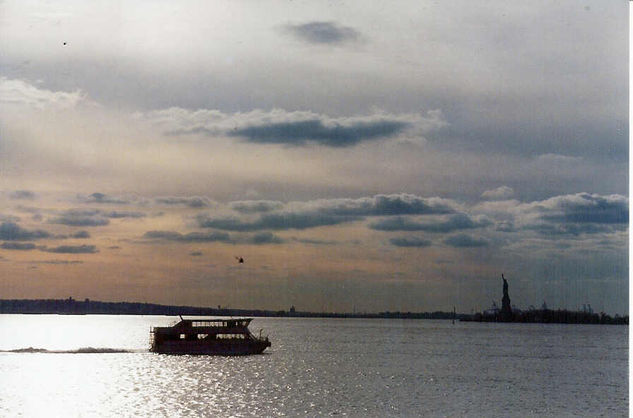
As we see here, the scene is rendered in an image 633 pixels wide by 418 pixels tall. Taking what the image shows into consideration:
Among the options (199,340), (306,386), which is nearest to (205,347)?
(199,340)

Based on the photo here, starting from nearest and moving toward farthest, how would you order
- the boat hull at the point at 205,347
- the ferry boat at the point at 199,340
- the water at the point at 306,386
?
1. the water at the point at 306,386
2. the boat hull at the point at 205,347
3. the ferry boat at the point at 199,340

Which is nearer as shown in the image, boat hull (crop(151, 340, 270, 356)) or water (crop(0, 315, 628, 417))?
water (crop(0, 315, 628, 417))

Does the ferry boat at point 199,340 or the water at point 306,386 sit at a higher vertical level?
the ferry boat at point 199,340

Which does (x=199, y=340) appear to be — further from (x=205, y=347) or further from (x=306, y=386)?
(x=306, y=386)

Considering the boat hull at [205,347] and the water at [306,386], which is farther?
the boat hull at [205,347]

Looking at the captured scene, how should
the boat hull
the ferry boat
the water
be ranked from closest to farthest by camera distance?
the water → the boat hull → the ferry boat

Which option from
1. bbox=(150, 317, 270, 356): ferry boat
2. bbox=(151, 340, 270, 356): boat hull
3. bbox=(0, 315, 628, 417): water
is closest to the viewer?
bbox=(0, 315, 628, 417): water

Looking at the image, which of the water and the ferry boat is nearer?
the water

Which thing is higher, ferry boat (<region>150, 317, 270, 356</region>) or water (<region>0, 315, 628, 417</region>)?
ferry boat (<region>150, 317, 270, 356</region>)

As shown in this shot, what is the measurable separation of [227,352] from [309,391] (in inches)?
1326

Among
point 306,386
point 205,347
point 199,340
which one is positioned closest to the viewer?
point 306,386

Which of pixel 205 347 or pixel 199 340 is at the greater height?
pixel 199 340

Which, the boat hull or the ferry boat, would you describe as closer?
the boat hull

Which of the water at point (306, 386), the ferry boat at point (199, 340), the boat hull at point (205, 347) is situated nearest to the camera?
the water at point (306, 386)
